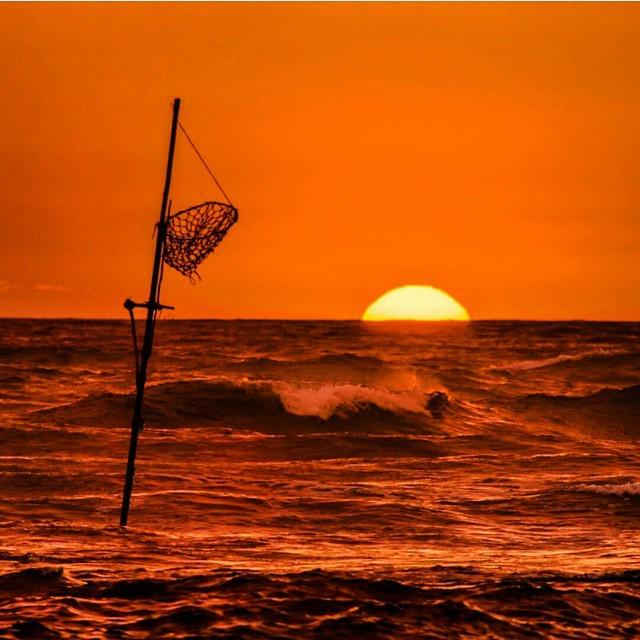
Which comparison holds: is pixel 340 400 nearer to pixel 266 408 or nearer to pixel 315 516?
pixel 266 408

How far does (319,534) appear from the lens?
1317 cm

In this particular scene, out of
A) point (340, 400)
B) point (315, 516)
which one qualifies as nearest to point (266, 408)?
point (340, 400)

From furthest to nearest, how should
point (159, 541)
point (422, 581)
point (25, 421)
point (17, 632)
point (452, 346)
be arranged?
point (452, 346) < point (25, 421) < point (159, 541) < point (422, 581) < point (17, 632)

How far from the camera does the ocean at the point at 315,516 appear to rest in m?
8.70

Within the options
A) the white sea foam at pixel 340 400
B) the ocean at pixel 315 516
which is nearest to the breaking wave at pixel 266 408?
the white sea foam at pixel 340 400

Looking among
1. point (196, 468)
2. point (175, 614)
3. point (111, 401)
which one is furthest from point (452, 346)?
point (175, 614)

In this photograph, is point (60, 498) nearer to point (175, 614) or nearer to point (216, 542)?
point (216, 542)

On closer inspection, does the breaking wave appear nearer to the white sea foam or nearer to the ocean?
the white sea foam

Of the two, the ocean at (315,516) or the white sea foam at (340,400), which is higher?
the white sea foam at (340,400)

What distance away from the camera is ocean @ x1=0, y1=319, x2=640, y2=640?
8.70 meters

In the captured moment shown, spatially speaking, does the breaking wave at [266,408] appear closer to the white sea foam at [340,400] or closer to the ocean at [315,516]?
the white sea foam at [340,400]

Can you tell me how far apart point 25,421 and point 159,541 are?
15.4m

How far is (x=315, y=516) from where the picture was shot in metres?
14.5

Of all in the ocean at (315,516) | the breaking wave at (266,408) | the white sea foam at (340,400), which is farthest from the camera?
the white sea foam at (340,400)
